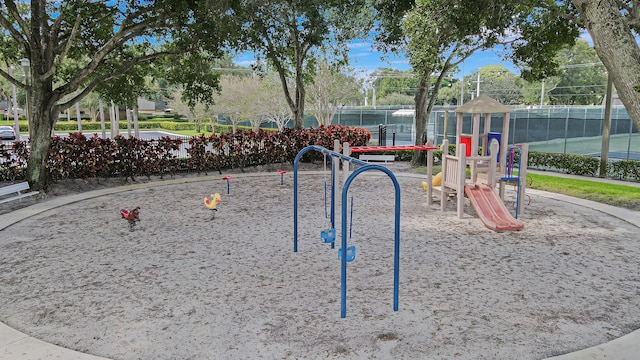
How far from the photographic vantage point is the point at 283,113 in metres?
33.1

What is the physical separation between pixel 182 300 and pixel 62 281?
186 cm

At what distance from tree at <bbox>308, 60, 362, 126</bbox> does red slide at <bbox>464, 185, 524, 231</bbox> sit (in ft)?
69.8

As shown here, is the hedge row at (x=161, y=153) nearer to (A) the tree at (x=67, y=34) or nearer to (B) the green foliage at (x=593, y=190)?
(A) the tree at (x=67, y=34)

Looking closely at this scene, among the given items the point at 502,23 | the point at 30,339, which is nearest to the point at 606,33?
the point at 30,339

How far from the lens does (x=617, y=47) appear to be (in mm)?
4016

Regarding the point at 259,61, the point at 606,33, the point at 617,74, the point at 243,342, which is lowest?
the point at 243,342

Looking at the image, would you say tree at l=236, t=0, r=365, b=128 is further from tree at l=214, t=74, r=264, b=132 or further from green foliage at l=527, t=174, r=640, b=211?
tree at l=214, t=74, r=264, b=132

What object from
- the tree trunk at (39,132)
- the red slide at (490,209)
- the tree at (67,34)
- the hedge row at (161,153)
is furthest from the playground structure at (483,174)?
the tree trunk at (39,132)

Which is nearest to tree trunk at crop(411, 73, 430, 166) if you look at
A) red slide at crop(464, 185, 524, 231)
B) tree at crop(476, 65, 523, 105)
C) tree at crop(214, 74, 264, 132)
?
red slide at crop(464, 185, 524, 231)

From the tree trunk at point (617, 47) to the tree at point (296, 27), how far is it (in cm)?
1107

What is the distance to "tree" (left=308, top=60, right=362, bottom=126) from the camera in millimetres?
30000

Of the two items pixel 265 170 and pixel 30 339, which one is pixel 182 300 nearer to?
pixel 30 339

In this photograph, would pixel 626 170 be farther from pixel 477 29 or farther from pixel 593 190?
pixel 477 29

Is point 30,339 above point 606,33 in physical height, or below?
below
